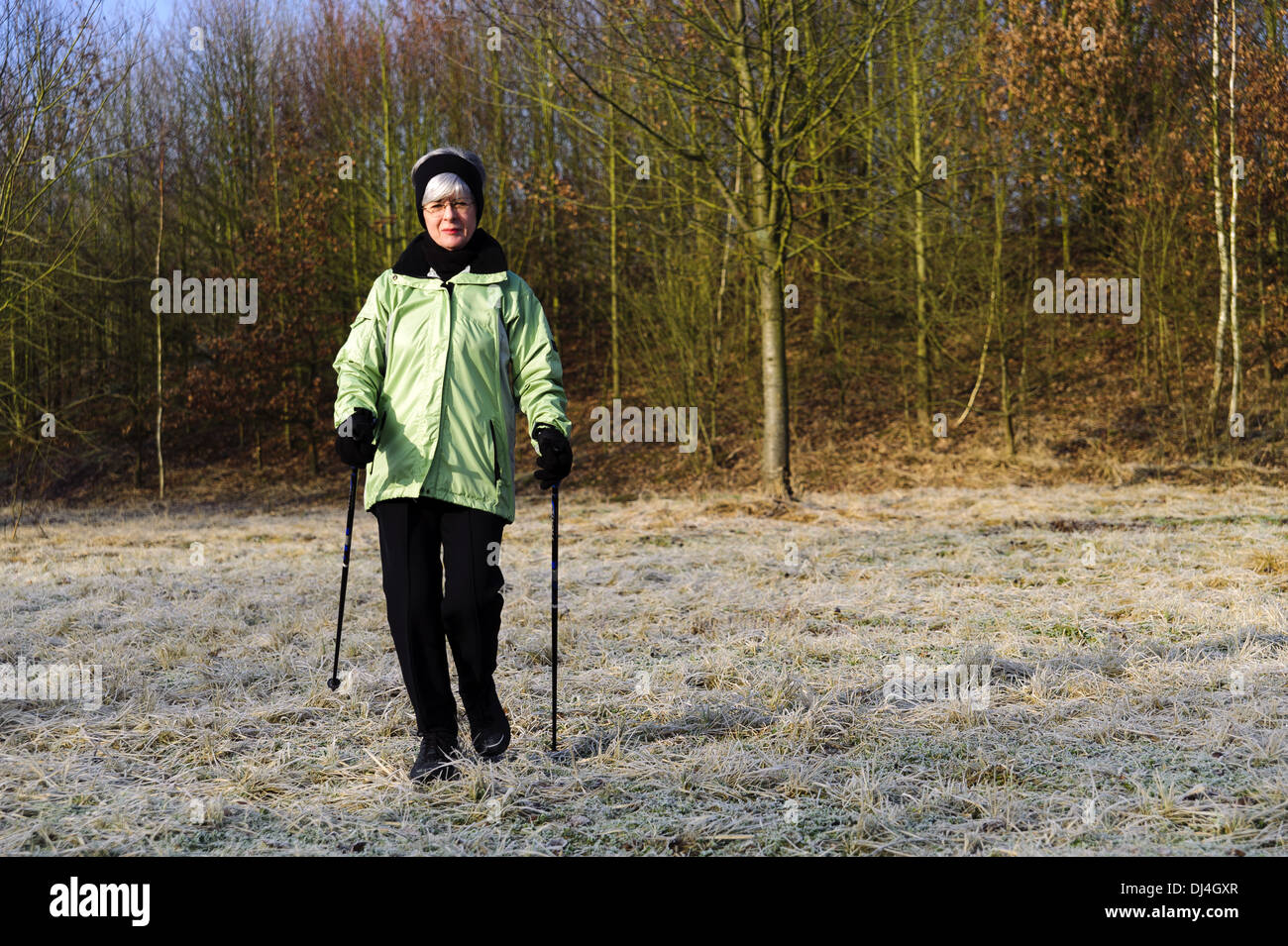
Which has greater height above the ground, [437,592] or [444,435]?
[444,435]

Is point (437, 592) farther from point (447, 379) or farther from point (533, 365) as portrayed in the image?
point (533, 365)

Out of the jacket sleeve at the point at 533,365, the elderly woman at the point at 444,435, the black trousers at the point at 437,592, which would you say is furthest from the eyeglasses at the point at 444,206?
the black trousers at the point at 437,592

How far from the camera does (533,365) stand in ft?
11.6

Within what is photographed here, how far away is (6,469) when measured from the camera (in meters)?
18.3

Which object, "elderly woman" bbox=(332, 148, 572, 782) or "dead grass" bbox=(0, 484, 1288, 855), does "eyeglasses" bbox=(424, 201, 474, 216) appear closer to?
"elderly woman" bbox=(332, 148, 572, 782)

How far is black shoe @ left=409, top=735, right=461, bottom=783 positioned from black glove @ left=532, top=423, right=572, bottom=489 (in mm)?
891

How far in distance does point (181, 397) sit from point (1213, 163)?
17014 millimetres

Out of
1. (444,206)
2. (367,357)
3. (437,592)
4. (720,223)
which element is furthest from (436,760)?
(720,223)

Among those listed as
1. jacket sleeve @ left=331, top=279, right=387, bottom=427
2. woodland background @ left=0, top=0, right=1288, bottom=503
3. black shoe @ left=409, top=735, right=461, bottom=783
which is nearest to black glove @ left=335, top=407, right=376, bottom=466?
jacket sleeve @ left=331, top=279, right=387, bottom=427

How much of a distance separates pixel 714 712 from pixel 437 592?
48.5 inches

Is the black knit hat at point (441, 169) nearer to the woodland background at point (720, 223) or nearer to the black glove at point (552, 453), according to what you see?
the black glove at point (552, 453)

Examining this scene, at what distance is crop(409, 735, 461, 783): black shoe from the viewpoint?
3.33m

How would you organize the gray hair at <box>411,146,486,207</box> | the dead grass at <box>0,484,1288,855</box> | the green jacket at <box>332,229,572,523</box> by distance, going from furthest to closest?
the gray hair at <box>411,146,486,207</box>
the green jacket at <box>332,229,572,523</box>
the dead grass at <box>0,484,1288,855</box>

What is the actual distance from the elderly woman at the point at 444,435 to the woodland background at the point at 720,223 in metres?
7.11
